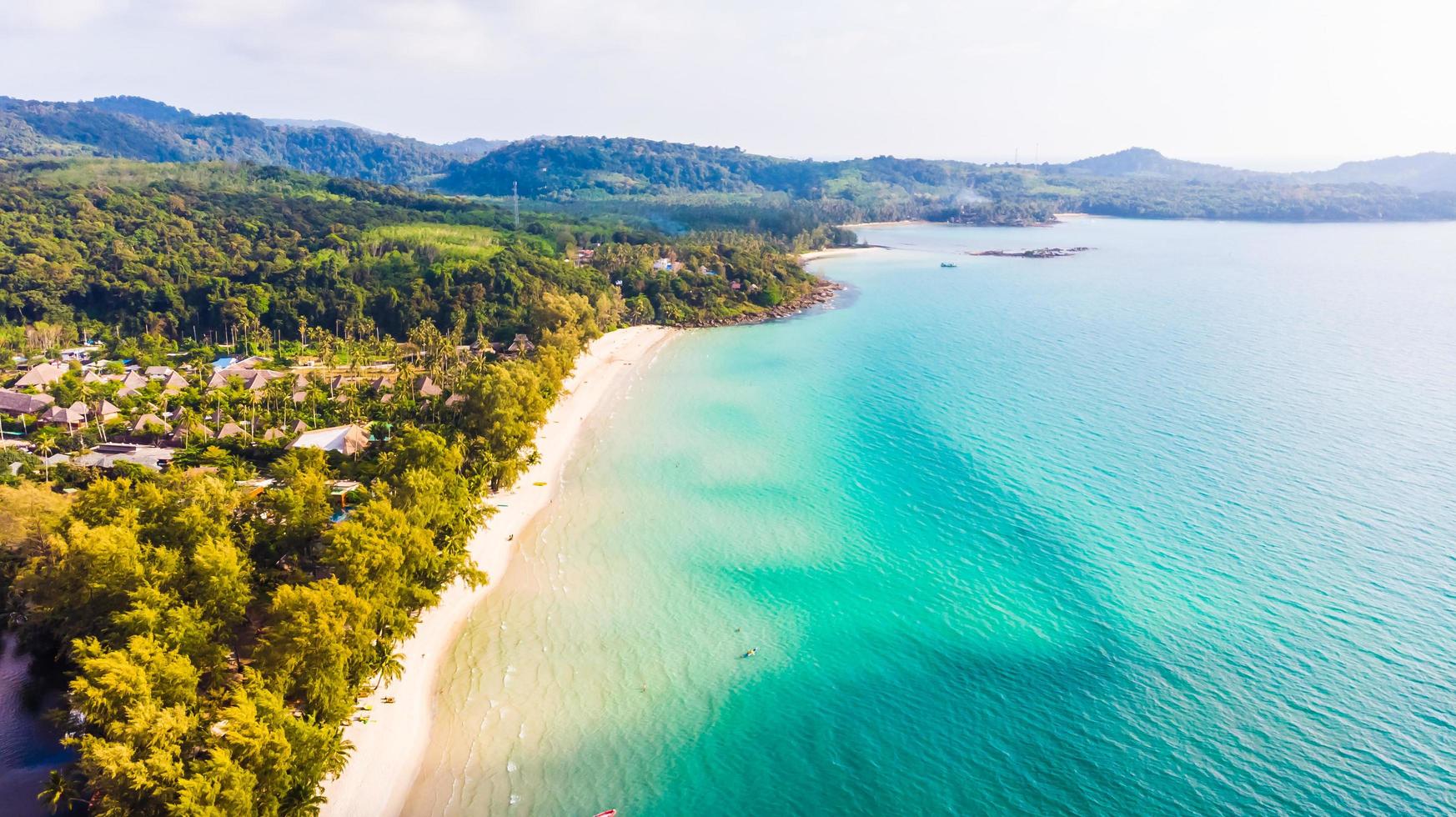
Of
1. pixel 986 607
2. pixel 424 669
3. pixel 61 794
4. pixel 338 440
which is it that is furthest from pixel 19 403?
pixel 986 607

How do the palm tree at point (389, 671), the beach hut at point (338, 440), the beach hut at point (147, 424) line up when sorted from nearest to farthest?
the palm tree at point (389, 671), the beach hut at point (338, 440), the beach hut at point (147, 424)

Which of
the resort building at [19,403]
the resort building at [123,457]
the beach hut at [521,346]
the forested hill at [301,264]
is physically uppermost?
the forested hill at [301,264]

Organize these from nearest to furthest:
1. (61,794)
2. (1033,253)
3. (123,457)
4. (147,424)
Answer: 1. (61,794)
2. (123,457)
3. (147,424)
4. (1033,253)

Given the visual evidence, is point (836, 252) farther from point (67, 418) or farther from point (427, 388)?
point (67, 418)

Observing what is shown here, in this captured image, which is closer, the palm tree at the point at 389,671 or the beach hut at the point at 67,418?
the palm tree at the point at 389,671

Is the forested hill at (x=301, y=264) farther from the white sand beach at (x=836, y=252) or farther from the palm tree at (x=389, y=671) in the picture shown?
the palm tree at (x=389, y=671)

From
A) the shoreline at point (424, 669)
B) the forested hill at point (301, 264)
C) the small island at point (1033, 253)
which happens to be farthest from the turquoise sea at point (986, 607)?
the small island at point (1033, 253)

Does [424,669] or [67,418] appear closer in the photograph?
[424,669]
